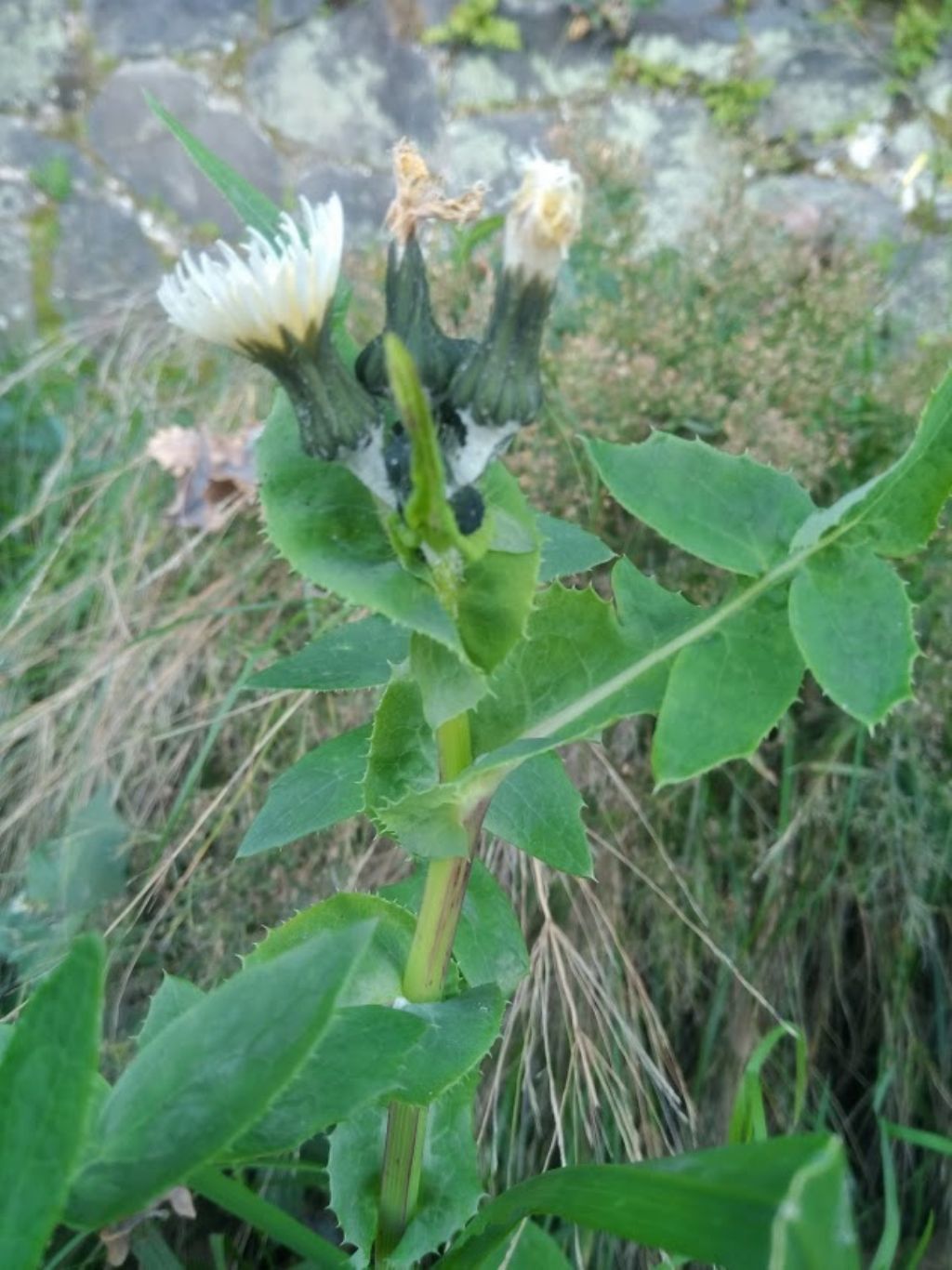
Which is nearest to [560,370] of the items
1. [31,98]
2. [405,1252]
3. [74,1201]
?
[405,1252]

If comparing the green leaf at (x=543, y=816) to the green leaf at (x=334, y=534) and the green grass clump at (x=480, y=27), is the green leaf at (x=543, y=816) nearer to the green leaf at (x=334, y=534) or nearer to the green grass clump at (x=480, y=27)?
the green leaf at (x=334, y=534)

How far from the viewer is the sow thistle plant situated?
21.9 inches

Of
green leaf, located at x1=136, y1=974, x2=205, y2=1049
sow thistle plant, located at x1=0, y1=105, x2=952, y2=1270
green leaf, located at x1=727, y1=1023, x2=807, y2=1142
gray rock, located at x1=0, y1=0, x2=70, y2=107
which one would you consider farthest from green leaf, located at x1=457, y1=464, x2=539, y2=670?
gray rock, located at x1=0, y1=0, x2=70, y2=107

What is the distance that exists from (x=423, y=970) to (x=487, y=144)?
2.68 m

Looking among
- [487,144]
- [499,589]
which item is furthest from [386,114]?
[499,589]

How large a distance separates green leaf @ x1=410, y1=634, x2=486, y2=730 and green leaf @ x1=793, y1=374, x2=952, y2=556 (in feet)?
0.92

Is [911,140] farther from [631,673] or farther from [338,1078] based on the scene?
[338,1078]

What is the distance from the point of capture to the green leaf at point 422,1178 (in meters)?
0.85

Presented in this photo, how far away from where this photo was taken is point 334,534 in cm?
70

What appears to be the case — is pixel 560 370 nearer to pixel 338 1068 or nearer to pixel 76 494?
pixel 76 494

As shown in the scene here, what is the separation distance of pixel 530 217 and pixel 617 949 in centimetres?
113

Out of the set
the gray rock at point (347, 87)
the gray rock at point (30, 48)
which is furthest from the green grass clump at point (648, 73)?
the gray rock at point (30, 48)

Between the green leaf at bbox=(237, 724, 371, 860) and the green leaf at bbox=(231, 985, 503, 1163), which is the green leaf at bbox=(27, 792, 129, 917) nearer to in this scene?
the green leaf at bbox=(237, 724, 371, 860)

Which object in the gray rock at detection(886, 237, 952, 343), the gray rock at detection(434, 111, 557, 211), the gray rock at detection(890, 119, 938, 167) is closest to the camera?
the gray rock at detection(886, 237, 952, 343)
